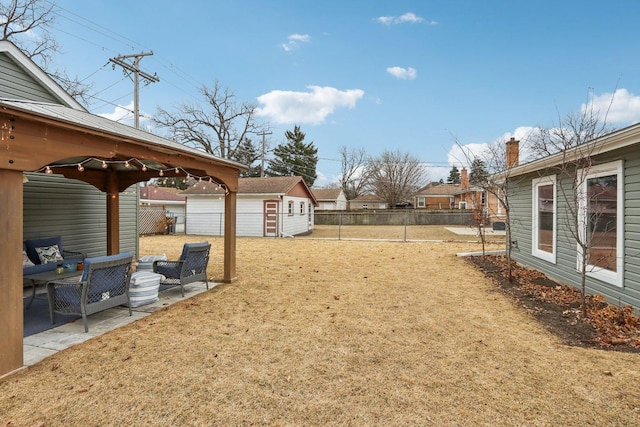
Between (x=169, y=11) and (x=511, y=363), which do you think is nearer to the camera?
(x=511, y=363)

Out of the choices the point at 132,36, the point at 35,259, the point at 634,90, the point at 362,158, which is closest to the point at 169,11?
the point at 132,36

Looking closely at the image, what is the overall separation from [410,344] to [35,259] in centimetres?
722

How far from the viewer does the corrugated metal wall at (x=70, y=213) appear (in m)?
6.89

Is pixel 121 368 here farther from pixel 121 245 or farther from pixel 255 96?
pixel 255 96

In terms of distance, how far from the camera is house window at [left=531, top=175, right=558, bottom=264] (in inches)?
273

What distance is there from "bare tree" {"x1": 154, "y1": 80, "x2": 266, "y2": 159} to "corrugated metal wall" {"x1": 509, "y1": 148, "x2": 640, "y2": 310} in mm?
24246

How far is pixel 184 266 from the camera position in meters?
5.72

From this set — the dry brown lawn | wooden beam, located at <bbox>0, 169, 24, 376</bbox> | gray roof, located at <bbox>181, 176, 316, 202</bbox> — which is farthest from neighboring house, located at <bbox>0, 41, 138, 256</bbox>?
gray roof, located at <bbox>181, 176, 316, 202</bbox>

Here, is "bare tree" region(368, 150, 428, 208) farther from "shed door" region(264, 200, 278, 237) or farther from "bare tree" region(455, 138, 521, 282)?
"bare tree" region(455, 138, 521, 282)

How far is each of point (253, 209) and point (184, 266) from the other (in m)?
13.1

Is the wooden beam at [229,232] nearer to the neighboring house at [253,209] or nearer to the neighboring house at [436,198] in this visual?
the neighboring house at [253,209]

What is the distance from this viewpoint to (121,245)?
912cm

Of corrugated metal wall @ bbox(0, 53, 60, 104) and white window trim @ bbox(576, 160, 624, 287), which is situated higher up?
corrugated metal wall @ bbox(0, 53, 60, 104)

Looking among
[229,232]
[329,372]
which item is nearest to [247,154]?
[229,232]
